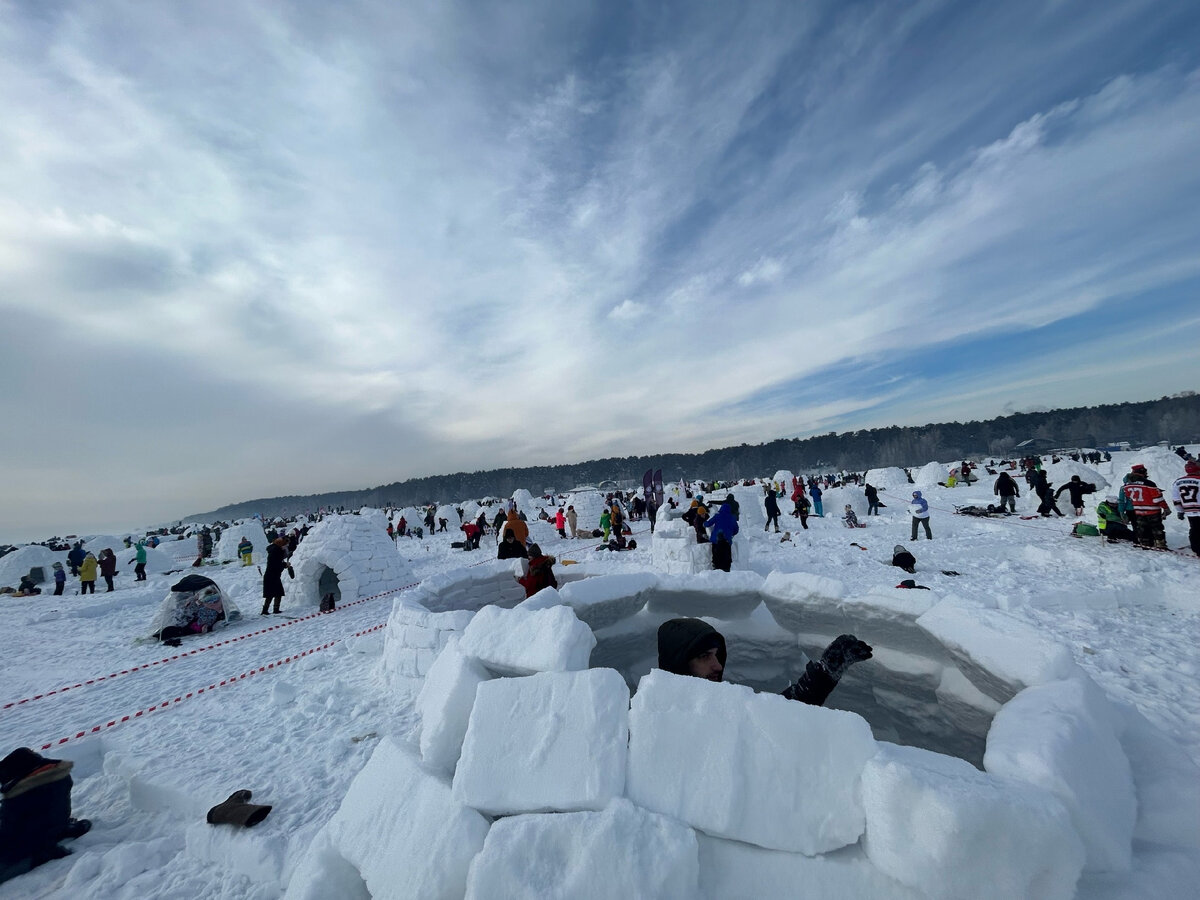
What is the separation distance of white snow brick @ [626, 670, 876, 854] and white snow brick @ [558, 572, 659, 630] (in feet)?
5.17

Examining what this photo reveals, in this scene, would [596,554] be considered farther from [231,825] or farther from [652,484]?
[231,825]

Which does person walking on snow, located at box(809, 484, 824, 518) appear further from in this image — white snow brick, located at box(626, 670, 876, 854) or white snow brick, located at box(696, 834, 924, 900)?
white snow brick, located at box(696, 834, 924, 900)

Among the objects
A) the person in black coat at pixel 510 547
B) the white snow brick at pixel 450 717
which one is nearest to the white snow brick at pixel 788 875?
the white snow brick at pixel 450 717

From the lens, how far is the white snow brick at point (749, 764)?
1.42 meters

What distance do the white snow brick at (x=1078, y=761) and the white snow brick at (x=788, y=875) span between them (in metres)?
0.49

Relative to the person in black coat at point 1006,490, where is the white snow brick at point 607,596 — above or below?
above

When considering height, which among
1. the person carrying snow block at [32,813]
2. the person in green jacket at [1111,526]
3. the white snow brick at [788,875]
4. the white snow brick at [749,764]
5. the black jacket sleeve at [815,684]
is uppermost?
the white snow brick at [749,764]

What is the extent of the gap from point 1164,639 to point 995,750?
238 inches

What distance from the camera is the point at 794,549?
12359 millimetres

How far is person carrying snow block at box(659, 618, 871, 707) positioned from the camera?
7.39ft

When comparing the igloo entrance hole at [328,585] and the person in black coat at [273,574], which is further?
the igloo entrance hole at [328,585]

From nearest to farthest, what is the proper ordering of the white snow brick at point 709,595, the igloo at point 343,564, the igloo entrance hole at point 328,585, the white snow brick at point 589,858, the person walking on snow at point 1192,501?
the white snow brick at point 589,858 < the white snow brick at point 709,595 < the person walking on snow at point 1192,501 < the igloo at point 343,564 < the igloo entrance hole at point 328,585

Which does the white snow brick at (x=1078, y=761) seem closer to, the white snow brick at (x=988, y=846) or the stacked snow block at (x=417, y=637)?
the white snow brick at (x=988, y=846)

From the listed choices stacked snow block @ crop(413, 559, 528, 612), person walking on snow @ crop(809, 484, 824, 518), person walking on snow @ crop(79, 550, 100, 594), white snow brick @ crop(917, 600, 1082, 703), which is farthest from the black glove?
person walking on snow @ crop(79, 550, 100, 594)
